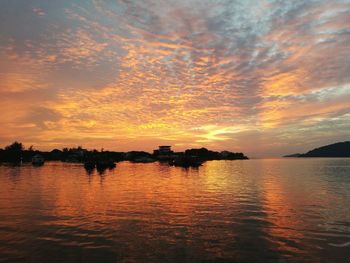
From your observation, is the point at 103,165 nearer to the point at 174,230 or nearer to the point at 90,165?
the point at 90,165

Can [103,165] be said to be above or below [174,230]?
above

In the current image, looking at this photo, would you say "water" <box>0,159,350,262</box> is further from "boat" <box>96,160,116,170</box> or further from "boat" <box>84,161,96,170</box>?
"boat" <box>96,160,116,170</box>

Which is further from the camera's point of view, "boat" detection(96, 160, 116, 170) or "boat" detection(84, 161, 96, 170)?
"boat" detection(96, 160, 116, 170)

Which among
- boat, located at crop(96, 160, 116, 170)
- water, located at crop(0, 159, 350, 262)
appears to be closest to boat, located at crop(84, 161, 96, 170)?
boat, located at crop(96, 160, 116, 170)

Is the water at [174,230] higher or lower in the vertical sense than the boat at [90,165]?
lower

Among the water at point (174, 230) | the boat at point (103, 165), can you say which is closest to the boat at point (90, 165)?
the boat at point (103, 165)

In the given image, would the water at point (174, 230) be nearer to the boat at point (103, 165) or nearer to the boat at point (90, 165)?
the boat at point (90, 165)

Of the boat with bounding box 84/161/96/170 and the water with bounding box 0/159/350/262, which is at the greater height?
the boat with bounding box 84/161/96/170

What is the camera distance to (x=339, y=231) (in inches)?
987

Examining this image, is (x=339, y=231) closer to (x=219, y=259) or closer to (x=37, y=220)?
(x=219, y=259)

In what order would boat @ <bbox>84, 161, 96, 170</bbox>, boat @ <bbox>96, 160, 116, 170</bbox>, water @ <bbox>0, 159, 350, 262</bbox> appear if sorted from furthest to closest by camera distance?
1. boat @ <bbox>96, 160, 116, 170</bbox>
2. boat @ <bbox>84, 161, 96, 170</bbox>
3. water @ <bbox>0, 159, 350, 262</bbox>

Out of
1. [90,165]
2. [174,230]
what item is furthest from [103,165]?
[174,230]

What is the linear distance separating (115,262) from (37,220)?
15186 mm

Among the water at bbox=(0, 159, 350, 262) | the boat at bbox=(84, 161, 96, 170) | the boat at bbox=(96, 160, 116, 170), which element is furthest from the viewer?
the boat at bbox=(96, 160, 116, 170)
